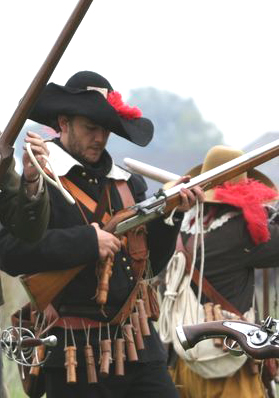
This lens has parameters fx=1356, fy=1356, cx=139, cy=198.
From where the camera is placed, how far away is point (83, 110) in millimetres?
6047

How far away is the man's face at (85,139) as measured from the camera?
6.10 meters

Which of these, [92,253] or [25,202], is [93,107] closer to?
[92,253]

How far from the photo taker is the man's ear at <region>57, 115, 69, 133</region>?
6164 millimetres

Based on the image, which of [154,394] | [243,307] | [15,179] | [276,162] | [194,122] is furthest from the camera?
[194,122]

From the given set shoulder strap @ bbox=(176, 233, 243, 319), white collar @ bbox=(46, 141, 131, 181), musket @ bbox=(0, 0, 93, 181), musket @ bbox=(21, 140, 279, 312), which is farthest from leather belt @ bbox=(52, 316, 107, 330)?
shoulder strap @ bbox=(176, 233, 243, 319)

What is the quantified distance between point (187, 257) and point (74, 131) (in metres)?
1.51

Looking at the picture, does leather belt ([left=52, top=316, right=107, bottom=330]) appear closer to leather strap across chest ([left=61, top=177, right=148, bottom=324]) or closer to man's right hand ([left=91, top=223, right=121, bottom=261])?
leather strap across chest ([left=61, top=177, right=148, bottom=324])

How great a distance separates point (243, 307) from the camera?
24.1 feet

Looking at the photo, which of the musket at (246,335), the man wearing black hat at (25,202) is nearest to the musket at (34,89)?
the man wearing black hat at (25,202)

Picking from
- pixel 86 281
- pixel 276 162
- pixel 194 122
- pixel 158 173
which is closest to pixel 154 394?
pixel 86 281

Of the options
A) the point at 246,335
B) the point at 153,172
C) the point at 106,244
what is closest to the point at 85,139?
the point at 106,244

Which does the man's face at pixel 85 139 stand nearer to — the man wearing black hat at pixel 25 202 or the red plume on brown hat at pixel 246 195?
the man wearing black hat at pixel 25 202

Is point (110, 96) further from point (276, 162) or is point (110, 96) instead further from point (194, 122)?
point (194, 122)

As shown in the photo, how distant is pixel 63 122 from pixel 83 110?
17 centimetres
